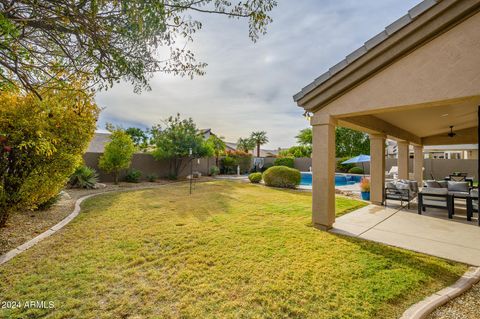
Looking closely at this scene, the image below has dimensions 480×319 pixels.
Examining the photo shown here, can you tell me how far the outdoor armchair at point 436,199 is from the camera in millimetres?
7859

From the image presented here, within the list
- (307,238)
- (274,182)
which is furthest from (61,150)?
(274,182)

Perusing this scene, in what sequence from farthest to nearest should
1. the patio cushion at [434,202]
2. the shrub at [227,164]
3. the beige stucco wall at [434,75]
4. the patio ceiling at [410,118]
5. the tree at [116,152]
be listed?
the shrub at [227,164]
the tree at [116,152]
the patio cushion at [434,202]
the patio ceiling at [410,118]
the beige stucco wall at [434,75]

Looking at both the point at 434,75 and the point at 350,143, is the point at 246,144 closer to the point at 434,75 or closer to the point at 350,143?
the point at 350,143

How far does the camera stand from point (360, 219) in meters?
7.68

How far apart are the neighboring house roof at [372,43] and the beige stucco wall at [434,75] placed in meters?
0.63

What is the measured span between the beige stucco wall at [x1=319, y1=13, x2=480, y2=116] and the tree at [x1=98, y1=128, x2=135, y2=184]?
14.3 m

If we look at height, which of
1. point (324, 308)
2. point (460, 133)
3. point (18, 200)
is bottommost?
point (324, 308)

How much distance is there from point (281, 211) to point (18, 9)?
28.2ft

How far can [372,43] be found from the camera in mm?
5328

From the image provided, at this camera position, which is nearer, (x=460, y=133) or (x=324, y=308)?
(x=324, y=308)

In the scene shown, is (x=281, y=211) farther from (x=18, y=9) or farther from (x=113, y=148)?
(x=113, y=148)

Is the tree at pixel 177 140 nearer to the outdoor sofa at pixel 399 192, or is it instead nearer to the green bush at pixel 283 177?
the green bush at pixel 283 177

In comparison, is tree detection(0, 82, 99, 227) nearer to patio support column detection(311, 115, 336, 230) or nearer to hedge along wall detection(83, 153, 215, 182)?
patio support column detection(311, 115, 336, 230)

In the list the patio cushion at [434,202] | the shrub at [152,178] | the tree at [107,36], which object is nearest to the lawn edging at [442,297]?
the patio cushion at [434,202]
